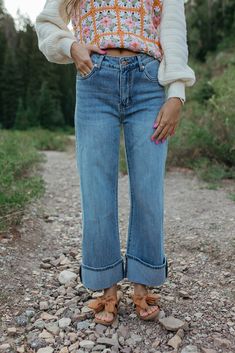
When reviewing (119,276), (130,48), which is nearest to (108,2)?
(130,48)

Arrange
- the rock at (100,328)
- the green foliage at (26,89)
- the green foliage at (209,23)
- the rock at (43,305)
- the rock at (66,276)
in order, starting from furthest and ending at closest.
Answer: the green foliage at (209,23)
the green foliage at (26,89)
the rock at (66,276)
the rock at (43,305)
the rock at (100,328)

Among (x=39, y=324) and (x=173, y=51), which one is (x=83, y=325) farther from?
(x=173, y=51)

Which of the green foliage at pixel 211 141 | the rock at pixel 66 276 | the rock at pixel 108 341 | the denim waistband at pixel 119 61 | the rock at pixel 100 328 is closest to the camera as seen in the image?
the denim waistband at pixel 119 61

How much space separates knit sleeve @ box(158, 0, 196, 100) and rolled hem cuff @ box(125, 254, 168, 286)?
72 cm

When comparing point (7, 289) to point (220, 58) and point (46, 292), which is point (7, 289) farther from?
point (220, 58)

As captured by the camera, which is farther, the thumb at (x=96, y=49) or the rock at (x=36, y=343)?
the rock at (x=36, y=343)

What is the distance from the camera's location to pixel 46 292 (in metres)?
2.58

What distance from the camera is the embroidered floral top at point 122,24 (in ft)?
6.30

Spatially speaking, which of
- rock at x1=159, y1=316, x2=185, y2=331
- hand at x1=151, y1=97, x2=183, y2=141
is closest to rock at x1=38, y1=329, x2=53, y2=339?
rock at x1=159, y1=316, x2=185, y2=331

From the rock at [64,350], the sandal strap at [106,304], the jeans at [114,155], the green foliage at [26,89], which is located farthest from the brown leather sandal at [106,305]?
the green foliage at [26,89]

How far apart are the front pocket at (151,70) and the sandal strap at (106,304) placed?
972 mm

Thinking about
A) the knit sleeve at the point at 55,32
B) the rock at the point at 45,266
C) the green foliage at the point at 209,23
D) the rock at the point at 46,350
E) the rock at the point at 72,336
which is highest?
the green foliage at the point at 209,23

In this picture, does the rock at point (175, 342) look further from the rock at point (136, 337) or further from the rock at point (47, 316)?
the rock at point (47, 316)

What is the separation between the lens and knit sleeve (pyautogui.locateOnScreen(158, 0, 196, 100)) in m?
1.95
